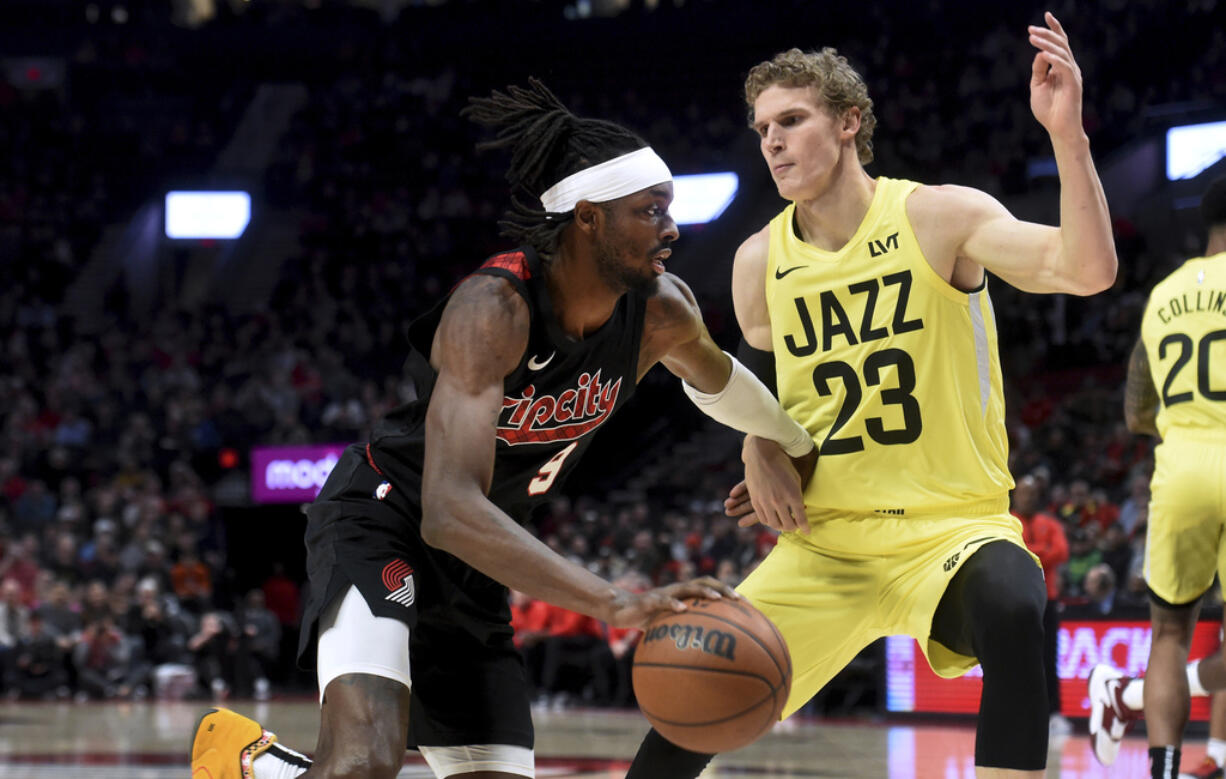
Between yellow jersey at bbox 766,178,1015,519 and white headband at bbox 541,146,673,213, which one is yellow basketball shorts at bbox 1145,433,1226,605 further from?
white headband at bbox 541,146,673,213

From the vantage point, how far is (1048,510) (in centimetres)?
1286

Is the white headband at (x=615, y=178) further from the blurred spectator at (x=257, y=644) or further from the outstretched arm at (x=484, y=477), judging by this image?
the blurred spectator at (x=257, y=644)

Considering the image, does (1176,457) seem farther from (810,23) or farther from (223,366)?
(810,23)

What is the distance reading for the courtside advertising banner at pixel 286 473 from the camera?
57.1ft

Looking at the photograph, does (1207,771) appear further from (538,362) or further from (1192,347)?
(538,362)

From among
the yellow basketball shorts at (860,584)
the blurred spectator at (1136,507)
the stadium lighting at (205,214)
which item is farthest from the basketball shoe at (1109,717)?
the stadium lighting at (205,214)

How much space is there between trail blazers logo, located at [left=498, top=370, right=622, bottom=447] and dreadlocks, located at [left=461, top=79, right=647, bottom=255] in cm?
37

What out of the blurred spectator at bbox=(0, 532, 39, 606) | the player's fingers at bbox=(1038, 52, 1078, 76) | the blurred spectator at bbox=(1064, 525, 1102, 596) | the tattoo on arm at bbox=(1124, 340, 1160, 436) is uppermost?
the player's fingers at bbox=(1038, 52, 1078, 76)

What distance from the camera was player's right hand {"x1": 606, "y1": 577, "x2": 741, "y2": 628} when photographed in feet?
9.61

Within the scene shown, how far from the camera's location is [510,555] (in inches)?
118

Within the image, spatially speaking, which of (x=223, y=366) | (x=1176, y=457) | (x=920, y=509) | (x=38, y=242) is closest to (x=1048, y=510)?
(x=1176, y=457)

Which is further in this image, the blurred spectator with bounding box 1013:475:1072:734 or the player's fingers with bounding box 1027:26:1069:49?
the blurred spectator with bounding box 1013:475:1072:734

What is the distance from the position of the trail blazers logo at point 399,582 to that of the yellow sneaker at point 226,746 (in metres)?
0.57

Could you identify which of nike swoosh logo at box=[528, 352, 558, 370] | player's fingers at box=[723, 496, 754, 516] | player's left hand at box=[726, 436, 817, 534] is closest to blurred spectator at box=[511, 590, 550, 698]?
player's fingers at box=[723, 496, 754, 516]
